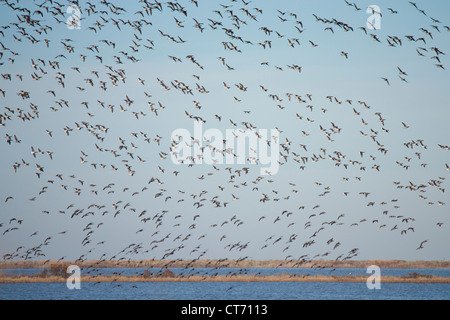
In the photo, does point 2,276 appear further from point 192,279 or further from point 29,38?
point 29,38

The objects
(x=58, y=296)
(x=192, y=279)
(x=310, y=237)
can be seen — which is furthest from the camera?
(x=192, y=279)

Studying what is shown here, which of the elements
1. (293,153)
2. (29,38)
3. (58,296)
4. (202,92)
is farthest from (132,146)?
(58,296)

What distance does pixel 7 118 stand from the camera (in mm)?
42750

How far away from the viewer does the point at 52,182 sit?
4500 cm

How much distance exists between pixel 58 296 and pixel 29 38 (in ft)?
85.6

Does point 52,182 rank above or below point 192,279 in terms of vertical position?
above

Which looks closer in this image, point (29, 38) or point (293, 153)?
point (29, 38)
